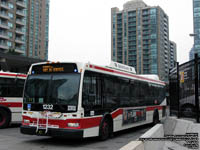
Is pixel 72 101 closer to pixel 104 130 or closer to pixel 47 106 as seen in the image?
pixel 47 106

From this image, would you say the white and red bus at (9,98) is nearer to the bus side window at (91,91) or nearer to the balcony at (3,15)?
the bus side window at (91,91)

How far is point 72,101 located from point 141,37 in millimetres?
134555

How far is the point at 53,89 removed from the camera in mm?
9375

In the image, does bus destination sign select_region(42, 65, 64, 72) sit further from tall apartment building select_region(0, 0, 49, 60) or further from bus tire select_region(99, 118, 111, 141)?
tall apartment building select_region(0, 0, 49, 60)

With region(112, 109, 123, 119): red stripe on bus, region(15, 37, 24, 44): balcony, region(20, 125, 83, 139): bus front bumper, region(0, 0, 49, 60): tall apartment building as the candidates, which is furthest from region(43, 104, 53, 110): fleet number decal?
region(15, 37, 24, 44): balcony

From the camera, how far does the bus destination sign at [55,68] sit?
9461 mm

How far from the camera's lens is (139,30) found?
465 ft

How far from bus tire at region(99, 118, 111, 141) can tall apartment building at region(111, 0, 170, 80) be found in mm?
124221

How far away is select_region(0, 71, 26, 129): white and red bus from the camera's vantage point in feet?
45.7

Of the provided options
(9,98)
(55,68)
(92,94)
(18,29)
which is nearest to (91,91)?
(92,94)

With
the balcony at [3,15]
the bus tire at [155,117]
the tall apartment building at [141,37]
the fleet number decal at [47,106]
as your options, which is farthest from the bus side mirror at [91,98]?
the tall apartment building at [141,37]

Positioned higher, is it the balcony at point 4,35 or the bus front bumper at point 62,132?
the balcony at point 4,35

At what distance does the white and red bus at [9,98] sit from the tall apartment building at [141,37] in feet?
400

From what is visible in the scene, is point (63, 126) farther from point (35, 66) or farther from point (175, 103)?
point (175, 103)
